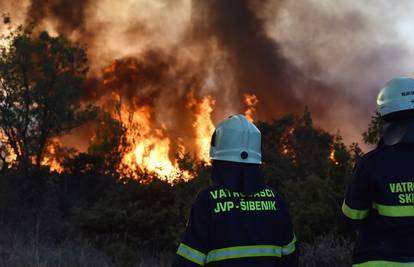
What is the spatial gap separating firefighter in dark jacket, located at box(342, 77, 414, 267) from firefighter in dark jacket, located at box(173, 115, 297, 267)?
50 centimetres

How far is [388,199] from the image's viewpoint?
335cm

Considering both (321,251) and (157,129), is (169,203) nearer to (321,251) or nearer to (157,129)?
(321,251)

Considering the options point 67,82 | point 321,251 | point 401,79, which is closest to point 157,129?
point 67,82

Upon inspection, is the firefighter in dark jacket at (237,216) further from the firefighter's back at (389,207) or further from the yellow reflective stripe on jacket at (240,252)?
the firefighter's back at (389,207)

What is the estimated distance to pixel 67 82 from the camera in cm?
1916

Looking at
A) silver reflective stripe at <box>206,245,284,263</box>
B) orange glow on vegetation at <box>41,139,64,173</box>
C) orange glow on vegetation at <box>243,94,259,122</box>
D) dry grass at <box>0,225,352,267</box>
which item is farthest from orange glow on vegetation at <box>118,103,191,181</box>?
silver reflective stripe at <box>206,245,284,263</box>

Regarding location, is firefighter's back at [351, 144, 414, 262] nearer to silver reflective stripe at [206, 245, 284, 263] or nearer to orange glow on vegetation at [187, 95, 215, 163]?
silver reflective stripe at [206, 245, 284, 263]

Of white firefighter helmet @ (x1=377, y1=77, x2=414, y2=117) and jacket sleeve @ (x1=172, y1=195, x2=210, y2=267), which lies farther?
white firefighter helmet @ (x1=377, y1=77, x2=414, y2=117)

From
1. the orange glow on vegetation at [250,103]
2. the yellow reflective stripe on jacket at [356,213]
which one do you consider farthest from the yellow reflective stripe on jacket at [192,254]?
the orange glow on vegetation at [250,103]

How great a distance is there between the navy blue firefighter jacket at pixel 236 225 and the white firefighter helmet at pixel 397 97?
1.09 metres

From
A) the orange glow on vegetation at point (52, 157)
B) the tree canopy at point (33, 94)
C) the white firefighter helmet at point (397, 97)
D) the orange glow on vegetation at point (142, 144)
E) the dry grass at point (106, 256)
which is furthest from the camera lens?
the orange glow on vegetation at point (142, 144)

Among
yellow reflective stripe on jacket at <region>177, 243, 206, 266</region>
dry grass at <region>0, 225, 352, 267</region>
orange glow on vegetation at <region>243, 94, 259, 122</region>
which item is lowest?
yellow reflective stripe on jacket at <region>177, 243, 206, 266</region>

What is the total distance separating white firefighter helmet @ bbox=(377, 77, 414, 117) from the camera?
11.8ft

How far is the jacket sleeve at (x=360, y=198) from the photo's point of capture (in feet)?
11.2
